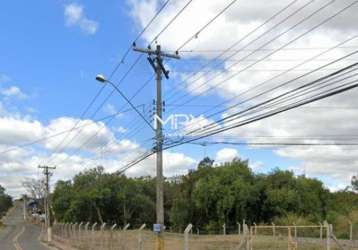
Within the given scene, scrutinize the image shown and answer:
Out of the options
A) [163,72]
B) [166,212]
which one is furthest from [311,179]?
[163,72]

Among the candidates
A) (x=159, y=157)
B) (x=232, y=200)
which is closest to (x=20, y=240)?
(x=232, y=200)

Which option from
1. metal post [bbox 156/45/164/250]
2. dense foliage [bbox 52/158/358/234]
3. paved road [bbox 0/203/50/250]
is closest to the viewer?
metal post [bbox 156/45/164/250]

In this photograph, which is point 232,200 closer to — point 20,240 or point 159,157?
point 20,240

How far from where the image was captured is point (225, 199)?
3007 inches

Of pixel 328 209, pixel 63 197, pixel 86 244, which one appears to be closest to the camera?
pixel 86 244

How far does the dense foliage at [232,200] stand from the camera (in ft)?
251

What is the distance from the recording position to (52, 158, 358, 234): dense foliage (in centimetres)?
7638

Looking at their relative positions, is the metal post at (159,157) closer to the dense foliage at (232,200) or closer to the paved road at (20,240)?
the paved road at (20,240)

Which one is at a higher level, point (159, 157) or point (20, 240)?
point (159, 157)

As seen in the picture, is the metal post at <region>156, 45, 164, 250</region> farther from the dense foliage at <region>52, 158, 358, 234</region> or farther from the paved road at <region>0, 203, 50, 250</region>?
the dense foliage at <region>52, 158, 358, 234</region>

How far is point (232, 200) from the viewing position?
76188mm

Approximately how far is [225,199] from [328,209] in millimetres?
16049

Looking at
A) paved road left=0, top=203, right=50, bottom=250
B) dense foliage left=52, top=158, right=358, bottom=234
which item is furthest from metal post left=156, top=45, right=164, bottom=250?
dense foliage left=52, top=158, right=358, bottom=234

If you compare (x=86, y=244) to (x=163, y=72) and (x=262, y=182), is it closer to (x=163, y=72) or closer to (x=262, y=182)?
(x=163, y=72)
